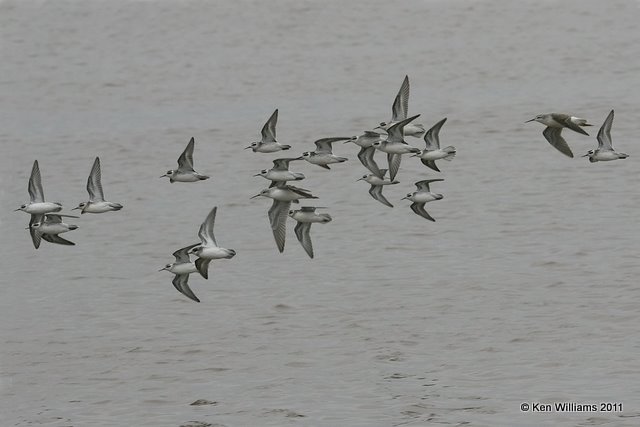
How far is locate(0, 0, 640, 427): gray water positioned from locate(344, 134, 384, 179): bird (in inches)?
164

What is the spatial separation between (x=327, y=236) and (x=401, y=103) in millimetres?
12815

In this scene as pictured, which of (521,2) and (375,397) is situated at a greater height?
(521,2)

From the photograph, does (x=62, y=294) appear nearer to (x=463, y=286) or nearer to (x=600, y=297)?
(x=463, y=286)

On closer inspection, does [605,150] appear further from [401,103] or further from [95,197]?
[95,197]

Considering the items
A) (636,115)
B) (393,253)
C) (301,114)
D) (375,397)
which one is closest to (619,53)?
(636,115)

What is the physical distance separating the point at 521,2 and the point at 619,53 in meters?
14.5

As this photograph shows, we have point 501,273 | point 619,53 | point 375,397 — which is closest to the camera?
point 375,397

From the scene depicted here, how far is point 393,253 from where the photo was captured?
40.9m

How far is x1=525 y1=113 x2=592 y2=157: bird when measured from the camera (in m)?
27.1

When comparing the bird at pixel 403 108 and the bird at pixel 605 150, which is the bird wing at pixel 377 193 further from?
the bird at pixel 605 150

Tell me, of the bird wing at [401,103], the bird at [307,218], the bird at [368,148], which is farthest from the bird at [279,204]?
the bird wing at [401,103]

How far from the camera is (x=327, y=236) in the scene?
4297 cm

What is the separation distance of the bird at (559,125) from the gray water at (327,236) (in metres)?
5.06

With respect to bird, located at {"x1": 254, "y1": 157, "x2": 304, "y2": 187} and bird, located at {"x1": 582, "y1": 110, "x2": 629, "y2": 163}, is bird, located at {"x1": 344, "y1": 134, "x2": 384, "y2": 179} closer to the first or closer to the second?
bird, located at {"x1": 254, "y1": 157, "x2": 304, "y2": 187}
